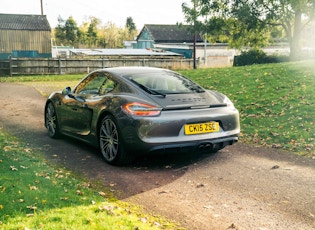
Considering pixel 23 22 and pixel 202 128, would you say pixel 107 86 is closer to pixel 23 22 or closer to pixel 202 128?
pixel 202 128

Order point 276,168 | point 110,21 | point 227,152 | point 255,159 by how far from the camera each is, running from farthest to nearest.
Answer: point 110,21 → point 227,152 → point 255,159 → point 276,168

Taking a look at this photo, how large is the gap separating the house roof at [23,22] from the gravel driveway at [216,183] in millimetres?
41721

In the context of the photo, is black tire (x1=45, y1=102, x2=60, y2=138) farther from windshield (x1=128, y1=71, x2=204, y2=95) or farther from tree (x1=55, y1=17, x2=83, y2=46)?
tree (x1=55, y1=17, x2=83, y2=46)

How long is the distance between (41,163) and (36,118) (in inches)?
194

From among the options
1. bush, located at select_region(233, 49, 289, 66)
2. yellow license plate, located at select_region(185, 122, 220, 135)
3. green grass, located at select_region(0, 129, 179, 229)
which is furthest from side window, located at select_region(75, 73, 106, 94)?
bush, located at select_region(233, 49, 289, 66)

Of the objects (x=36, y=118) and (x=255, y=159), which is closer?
(x=255, y=159)

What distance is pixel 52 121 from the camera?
25.8 ft

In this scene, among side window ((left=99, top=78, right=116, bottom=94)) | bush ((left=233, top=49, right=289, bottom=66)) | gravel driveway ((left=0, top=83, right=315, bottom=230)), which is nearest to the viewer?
gravel driveway ((left=0, top=83, right=315, bottom=230))

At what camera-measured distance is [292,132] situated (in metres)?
8.10

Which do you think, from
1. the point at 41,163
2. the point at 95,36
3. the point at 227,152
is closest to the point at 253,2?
the point at 227,152

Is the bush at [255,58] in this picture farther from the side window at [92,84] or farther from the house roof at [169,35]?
the house roof at [169,35]

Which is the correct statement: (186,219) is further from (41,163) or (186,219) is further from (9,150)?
(9,150)

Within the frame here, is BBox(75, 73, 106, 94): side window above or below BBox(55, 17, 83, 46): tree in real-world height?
below

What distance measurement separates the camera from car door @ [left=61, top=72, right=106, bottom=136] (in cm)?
648
